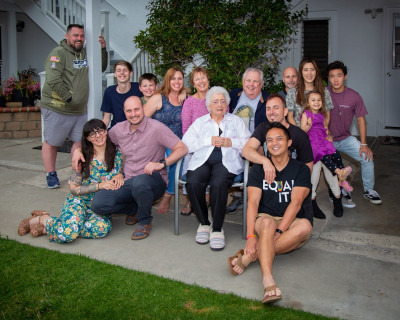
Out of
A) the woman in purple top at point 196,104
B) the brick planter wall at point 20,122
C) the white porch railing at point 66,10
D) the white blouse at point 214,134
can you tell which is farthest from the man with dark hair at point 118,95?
the white porch railing at point 66,10

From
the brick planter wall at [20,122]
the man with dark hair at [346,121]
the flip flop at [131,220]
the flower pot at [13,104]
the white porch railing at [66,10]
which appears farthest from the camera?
the white porch railing at [66,10]

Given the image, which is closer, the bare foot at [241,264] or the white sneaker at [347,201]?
the bare foot at [241,264]

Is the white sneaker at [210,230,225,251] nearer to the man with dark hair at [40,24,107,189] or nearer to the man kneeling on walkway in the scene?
the man kneeling on walkway

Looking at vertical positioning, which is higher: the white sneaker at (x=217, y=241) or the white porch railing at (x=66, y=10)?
the white porch railing at (x=66, y=10)

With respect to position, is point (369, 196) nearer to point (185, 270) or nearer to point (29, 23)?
point (185, 270)

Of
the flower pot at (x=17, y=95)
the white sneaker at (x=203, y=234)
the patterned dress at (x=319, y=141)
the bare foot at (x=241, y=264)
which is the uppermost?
the flower pot at (x=17, y=95)

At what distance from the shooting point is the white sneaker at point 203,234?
415 cm

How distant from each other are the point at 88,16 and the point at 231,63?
1.86m

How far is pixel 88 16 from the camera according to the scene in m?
5.53

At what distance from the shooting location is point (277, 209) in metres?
3.79

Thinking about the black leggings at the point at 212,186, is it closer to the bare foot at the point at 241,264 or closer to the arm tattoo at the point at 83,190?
the bare foot at the point at 241,264

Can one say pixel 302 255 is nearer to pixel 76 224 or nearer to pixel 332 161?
pixel 332 161

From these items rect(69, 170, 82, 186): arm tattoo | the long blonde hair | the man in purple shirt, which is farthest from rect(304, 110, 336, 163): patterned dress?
rect(69, 170, 82, 186): arm tattoo

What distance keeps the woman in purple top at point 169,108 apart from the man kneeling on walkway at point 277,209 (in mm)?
1349
